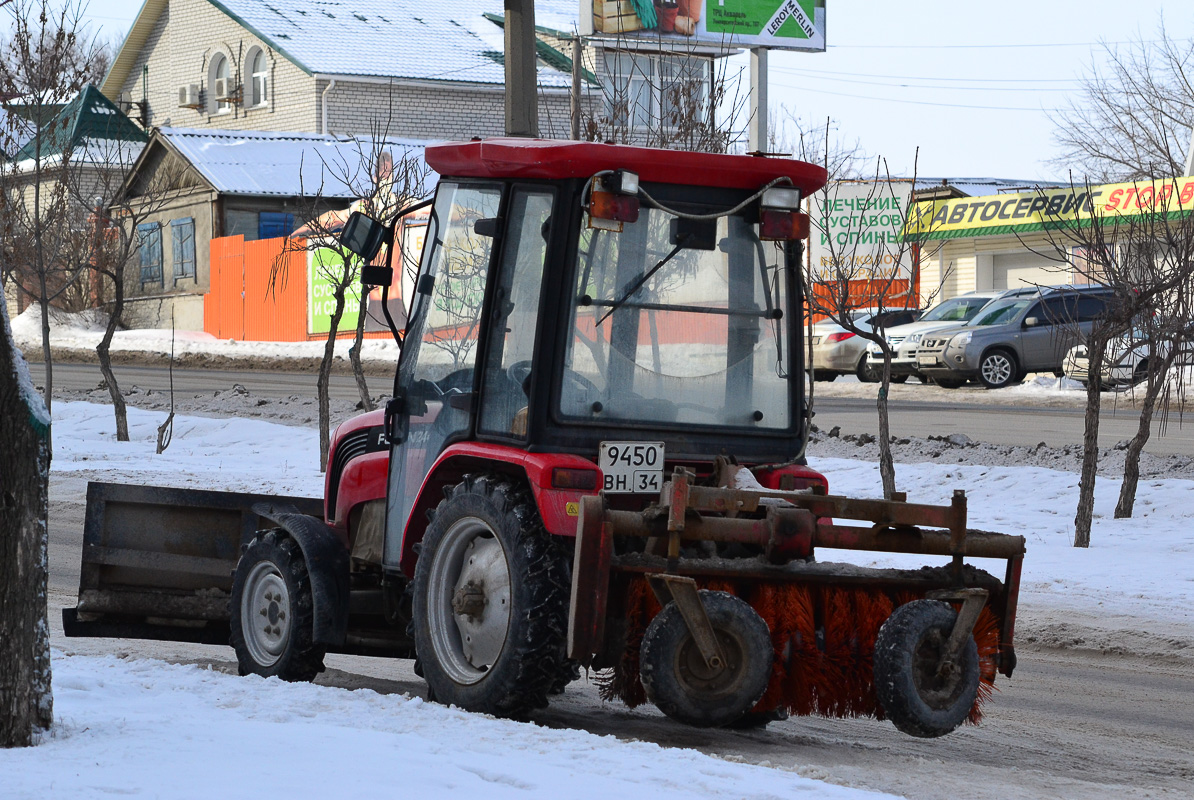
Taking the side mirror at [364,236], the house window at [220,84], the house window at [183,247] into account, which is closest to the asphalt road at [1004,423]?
the side mirror at [364,236]

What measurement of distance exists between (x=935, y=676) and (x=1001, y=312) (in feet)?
76.6

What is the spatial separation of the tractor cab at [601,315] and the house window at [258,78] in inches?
1889

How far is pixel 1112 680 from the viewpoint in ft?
26.5

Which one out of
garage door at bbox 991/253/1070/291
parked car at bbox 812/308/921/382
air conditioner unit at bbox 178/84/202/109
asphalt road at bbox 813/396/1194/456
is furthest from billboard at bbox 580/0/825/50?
air conditioner unit at bbox 178/84/202/109

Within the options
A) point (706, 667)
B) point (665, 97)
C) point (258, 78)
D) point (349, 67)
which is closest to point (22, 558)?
point (706, 667)

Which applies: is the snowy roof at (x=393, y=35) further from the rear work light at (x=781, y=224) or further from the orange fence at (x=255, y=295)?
the rear work light at (x=781, y=224)

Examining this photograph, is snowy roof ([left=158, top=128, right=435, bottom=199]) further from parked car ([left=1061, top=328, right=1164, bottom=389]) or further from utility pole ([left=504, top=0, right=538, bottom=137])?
utility pole ([left=504, top=0, right=538, bottom=137])

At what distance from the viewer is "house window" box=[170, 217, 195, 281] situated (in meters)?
47.6

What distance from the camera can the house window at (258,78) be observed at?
5266 cm

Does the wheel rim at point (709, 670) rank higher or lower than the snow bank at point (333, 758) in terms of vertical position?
higher

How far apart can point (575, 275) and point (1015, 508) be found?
31.2ft

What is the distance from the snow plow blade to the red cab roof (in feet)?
7.88

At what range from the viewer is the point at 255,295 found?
139ft

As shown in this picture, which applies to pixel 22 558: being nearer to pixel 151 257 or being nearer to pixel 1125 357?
pixel 1125 357
